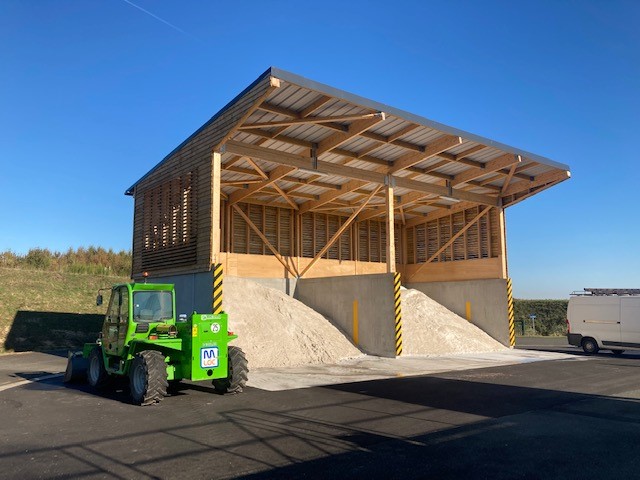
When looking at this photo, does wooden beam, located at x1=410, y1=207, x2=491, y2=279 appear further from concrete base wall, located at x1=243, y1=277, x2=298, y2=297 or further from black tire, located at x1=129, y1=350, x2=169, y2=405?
black tire, located at x1=129, y1=350, x2=169, y2=405

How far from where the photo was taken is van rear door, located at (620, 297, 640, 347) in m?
18.6

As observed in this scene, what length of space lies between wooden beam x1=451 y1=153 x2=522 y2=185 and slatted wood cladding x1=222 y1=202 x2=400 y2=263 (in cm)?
693

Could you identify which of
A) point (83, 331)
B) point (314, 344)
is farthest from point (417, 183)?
point (83, 331)

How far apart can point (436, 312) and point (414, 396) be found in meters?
12.0

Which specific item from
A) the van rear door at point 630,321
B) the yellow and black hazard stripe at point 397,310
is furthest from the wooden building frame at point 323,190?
the van rear door at point 630,321

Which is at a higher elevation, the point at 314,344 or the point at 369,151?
the point at 369,151

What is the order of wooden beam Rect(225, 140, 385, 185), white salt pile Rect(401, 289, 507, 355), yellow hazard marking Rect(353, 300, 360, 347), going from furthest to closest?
white salt pile Rect(401, 289, 507, 355) < yellow hazard marking Rect(353, 300, 360, 347) < wooden beam Rect(225, 140, 385, 185)

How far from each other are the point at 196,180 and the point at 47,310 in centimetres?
1397

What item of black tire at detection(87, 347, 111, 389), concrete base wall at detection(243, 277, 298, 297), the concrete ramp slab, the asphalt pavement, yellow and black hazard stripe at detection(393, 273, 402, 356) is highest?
concrete base wall at detection(243, 277, 298, 297)

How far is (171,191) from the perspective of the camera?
17984 mm

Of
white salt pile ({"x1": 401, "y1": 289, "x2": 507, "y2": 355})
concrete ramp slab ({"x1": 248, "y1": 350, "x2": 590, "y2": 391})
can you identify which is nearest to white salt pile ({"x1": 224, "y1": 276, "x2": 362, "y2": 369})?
concrete ramp slab ({"x1": 248, "y1": 350, "x2": 590, "y2": 391})

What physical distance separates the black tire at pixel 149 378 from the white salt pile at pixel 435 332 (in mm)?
10721

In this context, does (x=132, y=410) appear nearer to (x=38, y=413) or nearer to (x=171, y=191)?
(x=38, y=413)

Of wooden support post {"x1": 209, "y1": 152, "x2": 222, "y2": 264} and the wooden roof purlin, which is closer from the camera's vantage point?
the wooden roof purlin
